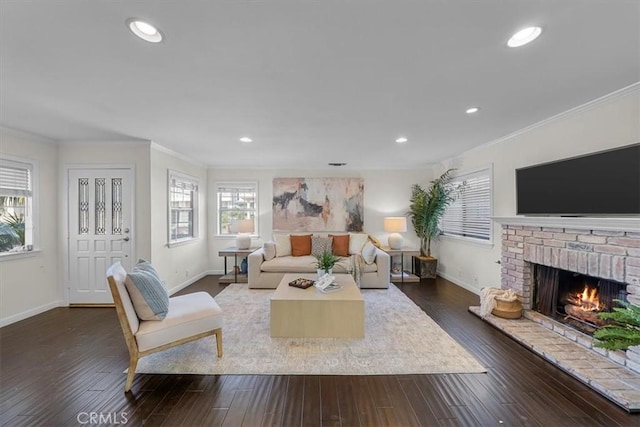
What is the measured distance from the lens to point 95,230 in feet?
12.8

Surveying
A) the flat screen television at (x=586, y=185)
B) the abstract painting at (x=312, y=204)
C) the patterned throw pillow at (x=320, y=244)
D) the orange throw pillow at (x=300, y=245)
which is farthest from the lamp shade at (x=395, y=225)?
the flat screen television at (x=586, y=185)

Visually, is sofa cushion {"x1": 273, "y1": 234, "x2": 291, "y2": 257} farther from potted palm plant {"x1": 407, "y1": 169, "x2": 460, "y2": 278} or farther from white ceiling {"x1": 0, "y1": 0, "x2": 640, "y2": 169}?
potted palm plant {"x1": 407, "y1": 169, "x2": 460, "y2": 278}

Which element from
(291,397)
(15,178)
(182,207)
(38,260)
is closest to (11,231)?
(38,260)

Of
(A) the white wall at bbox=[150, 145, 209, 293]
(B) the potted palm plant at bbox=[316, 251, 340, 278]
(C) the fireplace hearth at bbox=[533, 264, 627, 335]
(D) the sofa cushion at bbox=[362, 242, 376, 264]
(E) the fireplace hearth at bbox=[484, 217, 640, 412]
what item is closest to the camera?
(E) the fireplace hearth at bbox=[484, 217, 640, 412]

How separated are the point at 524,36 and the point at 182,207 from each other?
5.16 meters

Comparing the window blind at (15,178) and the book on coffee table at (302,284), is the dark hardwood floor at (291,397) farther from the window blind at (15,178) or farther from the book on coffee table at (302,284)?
the window blind at (15,178)

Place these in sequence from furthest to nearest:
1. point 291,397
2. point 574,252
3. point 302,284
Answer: point 302,284 → point 574,252 → point 291,397

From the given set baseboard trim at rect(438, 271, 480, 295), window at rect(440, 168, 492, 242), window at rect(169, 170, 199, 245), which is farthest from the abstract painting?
baseboard trim at rect(438, 271, 480, 295)

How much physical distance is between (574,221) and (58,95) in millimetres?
4913

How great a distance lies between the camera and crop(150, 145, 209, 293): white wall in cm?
403

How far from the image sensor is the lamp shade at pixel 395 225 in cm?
547

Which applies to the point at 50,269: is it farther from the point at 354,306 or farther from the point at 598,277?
the point at 598,277

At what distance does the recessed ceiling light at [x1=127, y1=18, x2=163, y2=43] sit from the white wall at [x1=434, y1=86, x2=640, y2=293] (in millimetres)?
3674

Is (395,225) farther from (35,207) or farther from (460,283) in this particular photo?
(35,207)
